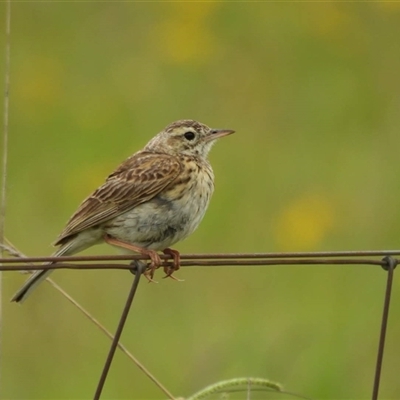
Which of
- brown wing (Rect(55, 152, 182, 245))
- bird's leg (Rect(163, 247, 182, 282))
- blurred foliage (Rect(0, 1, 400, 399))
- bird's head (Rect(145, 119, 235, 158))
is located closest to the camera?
bird's leg (Rect(163, 247, 182, 282))

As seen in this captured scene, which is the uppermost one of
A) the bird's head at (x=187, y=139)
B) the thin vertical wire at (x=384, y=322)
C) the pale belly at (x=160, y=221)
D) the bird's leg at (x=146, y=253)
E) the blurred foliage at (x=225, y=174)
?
the blurred foliage at (x=225, y=174)

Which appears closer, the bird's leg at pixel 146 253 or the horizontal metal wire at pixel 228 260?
the horizontal metal wire at pixel 228 260

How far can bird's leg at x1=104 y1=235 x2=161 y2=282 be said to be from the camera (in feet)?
23.1

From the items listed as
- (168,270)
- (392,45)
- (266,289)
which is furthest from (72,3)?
(168,270)

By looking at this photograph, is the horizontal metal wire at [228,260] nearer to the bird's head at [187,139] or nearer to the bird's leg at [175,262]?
the bird's leg at [175,262]

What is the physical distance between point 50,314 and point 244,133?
174 inches

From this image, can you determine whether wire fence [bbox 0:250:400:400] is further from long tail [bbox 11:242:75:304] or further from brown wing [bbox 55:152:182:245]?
brown wing [bbox 55:152:182:245]

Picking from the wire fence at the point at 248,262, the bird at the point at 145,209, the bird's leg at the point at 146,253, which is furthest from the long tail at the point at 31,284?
the wire fence at the point at 248,262

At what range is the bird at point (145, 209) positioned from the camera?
7.52 m

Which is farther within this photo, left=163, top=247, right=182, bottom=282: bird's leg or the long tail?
left=163, top=247, right=182, bottom=282: bird's leg

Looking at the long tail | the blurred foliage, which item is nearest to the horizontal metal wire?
the long tail

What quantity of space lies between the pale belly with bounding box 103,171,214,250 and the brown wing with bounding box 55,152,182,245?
0.16 feet

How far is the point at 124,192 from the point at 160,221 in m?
0.36

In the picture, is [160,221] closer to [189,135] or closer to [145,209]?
[145,209]
